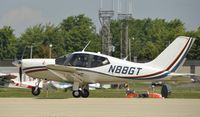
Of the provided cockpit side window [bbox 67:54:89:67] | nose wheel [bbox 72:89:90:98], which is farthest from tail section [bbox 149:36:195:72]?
nose wheel [bbox 72:89:90:98]

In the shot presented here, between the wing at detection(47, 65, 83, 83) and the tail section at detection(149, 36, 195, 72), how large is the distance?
3821 mm

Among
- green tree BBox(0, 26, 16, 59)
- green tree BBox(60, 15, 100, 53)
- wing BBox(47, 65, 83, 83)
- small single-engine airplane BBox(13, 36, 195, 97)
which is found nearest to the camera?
wing BBox(47, 65, 83, 83)

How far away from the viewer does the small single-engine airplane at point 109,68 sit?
27.9 metres

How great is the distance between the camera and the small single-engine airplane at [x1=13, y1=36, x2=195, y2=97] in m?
27.9

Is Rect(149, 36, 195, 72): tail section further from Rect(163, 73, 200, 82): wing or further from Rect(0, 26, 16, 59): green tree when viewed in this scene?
Rect(0, 26, 16, 59): green tree

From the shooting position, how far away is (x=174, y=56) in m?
28.3

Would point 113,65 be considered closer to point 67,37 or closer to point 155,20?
point 67,37

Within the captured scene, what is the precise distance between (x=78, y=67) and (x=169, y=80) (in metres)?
4.62
